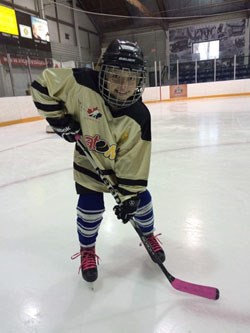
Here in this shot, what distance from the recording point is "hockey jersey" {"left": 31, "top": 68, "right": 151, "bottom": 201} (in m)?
0.77

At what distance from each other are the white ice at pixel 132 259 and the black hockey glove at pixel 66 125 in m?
0.46

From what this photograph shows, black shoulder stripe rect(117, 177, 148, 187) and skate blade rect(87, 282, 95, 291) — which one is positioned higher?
black shoulder stripe rect(117, 177, 148, 187)

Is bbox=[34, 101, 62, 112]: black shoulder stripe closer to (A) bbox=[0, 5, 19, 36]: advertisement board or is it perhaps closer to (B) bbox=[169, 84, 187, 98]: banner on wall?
(A) bbox=[0, 5, 19, 36]: advertisement board

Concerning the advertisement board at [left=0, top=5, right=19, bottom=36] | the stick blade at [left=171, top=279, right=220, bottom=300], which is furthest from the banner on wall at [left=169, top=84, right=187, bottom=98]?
the stick blade at [left=171, top=279, right=220, bottom=300]

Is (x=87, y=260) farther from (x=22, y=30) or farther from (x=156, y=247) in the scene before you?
(x=22, y=30)

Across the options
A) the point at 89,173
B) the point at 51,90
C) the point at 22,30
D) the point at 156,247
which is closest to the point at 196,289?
the point at 156,247

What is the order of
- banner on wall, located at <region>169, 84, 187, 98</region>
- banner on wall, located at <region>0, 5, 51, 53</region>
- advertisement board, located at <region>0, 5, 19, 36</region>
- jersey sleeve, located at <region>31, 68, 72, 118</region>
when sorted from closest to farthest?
1. jersey sleeve, located at <region>31, 68, 72, 118</region>
2. advertisement board, located at <region>0, 5, 19, 36</region>
3. banner on wall, located at <region>0, 5, 51, 53</region>
4. banner on wall, located at <region>169, 84, 187, 98</region>

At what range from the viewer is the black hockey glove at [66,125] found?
0.80 meters

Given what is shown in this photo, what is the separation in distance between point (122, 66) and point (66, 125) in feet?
0.81

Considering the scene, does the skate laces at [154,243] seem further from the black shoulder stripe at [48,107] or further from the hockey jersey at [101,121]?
the black shoulder stripe at [48,107]

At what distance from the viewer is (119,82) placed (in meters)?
0.70

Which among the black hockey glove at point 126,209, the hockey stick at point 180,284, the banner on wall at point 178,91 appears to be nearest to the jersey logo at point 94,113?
the hockey stick at point 180,284

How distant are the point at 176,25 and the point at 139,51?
1178 centimetres

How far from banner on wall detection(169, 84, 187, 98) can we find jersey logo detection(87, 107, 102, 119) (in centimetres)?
821
